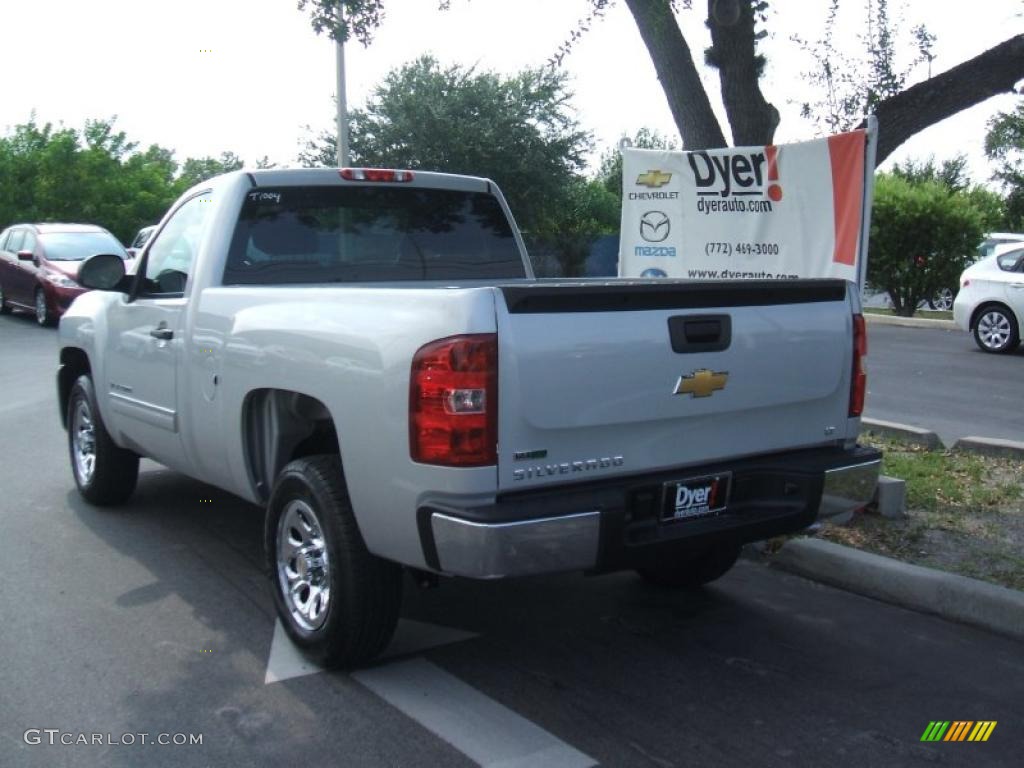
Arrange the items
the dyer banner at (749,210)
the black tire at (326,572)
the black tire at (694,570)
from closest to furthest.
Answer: the black tire at (326,572), the black tire at (694,570), the dyer banner at (749,210)

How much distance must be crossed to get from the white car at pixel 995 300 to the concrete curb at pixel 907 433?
21.9 feet

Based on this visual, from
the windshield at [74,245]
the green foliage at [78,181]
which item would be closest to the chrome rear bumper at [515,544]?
the windshield at [74,245]

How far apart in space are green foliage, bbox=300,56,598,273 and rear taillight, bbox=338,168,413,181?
22.0 m

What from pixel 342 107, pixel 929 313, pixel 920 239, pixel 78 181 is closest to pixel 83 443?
pixel 342 107

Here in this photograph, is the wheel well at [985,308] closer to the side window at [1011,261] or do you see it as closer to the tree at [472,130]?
the side window at [1011,261]

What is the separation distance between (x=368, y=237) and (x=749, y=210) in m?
2.98

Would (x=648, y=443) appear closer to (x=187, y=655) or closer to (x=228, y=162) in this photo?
(x=187, y=655)

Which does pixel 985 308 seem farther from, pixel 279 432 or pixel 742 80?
pixel 279 432

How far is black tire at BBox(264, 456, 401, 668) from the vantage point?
13.3 feet

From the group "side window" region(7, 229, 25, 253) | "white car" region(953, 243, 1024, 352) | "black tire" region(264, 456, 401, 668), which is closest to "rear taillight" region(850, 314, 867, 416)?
"black tire" region(264, 456, 401, 668)

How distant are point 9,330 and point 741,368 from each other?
16951mm

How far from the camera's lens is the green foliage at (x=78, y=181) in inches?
1161

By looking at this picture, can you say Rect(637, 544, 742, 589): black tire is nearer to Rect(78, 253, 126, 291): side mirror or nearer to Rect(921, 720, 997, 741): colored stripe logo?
Rect(921, 720, 997, 741): colored stripe logo
